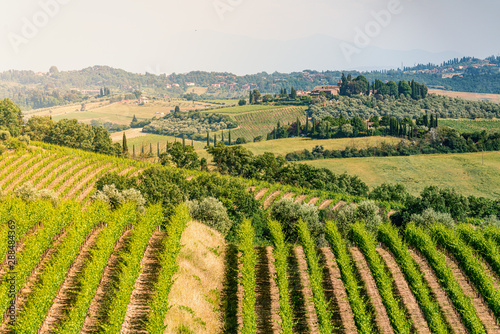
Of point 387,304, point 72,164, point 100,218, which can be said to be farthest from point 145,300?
point 72,164

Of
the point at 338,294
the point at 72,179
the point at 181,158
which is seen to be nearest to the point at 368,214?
the point at 338,294

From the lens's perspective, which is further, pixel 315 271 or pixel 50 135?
pixel 50 135

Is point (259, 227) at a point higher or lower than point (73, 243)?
lower

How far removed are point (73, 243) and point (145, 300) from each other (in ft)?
19.9

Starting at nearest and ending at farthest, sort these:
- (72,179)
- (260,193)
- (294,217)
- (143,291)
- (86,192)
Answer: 1. (143,291)
2. (294,217)
3. (86,192)
4. (72,179)
5. (260,193)

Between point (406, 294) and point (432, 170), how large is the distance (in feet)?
269

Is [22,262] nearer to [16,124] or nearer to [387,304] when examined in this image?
[387,304]

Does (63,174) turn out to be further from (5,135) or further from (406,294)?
(406,294)

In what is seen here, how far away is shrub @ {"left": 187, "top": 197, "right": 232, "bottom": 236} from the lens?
4112 centimetres

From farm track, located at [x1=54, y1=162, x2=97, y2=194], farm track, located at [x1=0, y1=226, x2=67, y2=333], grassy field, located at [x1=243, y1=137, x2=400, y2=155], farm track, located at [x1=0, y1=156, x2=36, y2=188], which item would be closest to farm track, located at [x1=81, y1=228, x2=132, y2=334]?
farm track, located at [x1=0, y1=226, x2=67, y2=333]

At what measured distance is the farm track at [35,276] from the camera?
72.9ft

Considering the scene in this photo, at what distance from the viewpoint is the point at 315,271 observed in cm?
2839

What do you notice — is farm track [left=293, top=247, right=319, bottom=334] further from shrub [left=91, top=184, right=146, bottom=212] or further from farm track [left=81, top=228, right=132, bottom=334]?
shrub [left=91, top=184, right=146, bottom=212]

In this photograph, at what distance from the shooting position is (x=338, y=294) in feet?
93.6
